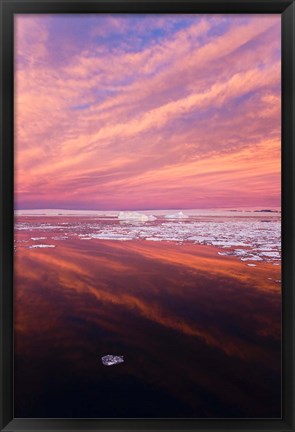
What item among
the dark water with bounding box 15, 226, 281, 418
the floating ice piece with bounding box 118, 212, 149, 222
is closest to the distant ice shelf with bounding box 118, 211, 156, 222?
the floating ice piece with bounding box 118, 212, 149, 222

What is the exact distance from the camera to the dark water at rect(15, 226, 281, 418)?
0.94 metres

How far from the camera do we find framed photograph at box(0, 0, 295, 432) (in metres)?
0.94

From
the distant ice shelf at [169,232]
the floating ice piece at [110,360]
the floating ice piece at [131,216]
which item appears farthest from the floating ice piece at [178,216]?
the floating ice piece at [110,360]

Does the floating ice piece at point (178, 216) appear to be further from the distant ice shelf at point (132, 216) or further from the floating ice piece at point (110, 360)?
the floating ice piece at point (110, 360)

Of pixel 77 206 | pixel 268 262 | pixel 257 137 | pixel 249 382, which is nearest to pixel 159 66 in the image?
pixel 257 137

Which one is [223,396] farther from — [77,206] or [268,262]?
[77,206]

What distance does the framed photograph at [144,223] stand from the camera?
3.07ft

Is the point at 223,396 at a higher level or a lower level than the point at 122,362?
lower

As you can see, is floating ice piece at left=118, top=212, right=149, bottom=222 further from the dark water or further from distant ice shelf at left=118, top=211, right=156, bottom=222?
the dark water

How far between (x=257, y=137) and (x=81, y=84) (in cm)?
76

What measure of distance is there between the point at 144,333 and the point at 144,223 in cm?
46

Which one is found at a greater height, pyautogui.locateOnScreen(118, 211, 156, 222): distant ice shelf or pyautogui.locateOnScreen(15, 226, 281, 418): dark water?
pyautogui.locateOnScreen(118, 211, 156, 222): distant ice shelf

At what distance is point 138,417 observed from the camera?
0.93 m

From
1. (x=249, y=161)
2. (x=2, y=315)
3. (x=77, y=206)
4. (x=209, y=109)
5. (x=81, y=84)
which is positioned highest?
(x=81, y=84)
